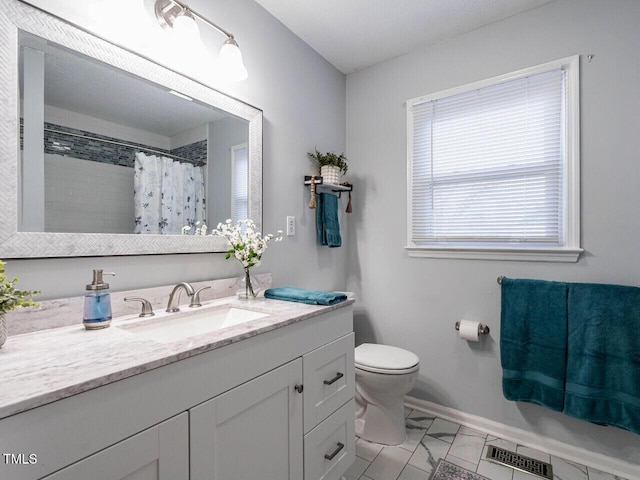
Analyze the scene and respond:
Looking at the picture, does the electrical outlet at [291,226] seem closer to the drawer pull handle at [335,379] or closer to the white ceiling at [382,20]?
the drawer pull handle at [335,379]

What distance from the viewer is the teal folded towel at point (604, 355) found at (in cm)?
154

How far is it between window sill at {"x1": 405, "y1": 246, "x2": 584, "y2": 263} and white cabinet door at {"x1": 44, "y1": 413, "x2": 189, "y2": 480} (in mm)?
1774

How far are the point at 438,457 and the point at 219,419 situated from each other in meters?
1.41

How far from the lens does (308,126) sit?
7.14ft

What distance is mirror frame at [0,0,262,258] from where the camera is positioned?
974 mm

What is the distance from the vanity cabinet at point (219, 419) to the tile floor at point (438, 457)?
0.98 feet

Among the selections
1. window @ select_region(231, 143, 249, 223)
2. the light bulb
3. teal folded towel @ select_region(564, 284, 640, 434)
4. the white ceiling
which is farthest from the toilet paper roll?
the light bulb

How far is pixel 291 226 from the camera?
204 centimetres

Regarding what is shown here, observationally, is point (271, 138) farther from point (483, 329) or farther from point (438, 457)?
point (438, 457)

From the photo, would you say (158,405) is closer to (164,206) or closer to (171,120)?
(164,206)

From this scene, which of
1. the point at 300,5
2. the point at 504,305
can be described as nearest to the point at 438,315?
the point at 504,305

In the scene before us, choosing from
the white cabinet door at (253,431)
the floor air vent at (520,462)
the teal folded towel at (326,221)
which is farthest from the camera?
the teal folded towel at (326,221)

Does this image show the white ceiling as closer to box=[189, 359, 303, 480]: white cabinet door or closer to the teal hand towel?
the teal hand towel

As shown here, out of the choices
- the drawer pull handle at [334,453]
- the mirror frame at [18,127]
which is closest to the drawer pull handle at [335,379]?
the drawer pull handle at [334,453]
